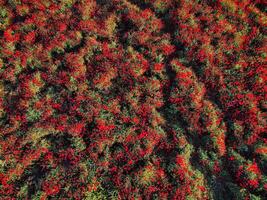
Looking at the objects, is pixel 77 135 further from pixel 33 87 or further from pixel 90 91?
pixel 33 87

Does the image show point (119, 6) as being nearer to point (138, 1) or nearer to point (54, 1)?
point (138, 1)

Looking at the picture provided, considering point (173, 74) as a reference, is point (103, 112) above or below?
below

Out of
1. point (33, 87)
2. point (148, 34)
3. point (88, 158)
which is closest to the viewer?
point (88, 158)

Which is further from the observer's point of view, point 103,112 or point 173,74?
point 173,74

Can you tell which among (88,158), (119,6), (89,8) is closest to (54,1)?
(89,8)

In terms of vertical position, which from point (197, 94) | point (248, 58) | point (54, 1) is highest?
point (248, 58)

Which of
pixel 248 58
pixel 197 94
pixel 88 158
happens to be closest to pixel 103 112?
pixel 88 158

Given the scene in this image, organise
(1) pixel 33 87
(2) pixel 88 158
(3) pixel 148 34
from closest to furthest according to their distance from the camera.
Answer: (2) pixel 88 158 < (1) pixel 33 87 < (3) pixel 148 34
